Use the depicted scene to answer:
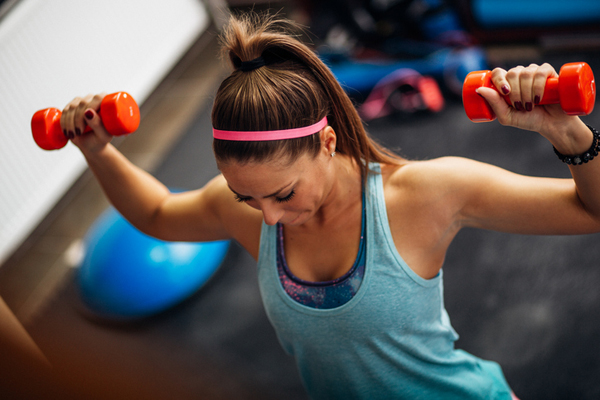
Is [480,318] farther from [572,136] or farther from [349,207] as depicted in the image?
[572,136]

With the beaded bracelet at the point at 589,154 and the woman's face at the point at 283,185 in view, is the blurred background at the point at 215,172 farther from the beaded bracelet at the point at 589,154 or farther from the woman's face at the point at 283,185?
the beaded bracelet at the point at 589,154

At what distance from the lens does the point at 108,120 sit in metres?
1.02

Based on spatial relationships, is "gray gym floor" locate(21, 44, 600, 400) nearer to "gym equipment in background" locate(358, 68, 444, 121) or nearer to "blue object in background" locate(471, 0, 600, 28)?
"gym equipment in background" locate(358, 68, 444, 121)

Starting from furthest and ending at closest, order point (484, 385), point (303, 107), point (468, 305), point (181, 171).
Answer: point (181, 171) → point (468, 305) → point (484, 385) → point (303, 107)

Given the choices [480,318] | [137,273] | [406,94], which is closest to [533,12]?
[406,94]

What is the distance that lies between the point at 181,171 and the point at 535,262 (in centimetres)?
224

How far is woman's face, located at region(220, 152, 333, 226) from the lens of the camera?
886 mm

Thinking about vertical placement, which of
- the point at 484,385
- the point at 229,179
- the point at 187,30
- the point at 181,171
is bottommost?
the point at 181,171

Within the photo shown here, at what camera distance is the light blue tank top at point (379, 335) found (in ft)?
3.15

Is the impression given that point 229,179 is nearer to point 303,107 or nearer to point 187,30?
point 303,107

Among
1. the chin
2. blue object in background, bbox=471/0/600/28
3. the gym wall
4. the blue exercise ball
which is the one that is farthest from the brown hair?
blue object in background, bbox=471/0/600/28

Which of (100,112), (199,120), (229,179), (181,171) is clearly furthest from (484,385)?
(199,120)

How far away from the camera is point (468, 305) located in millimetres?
2158

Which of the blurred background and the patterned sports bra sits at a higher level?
the patterned sports bra
